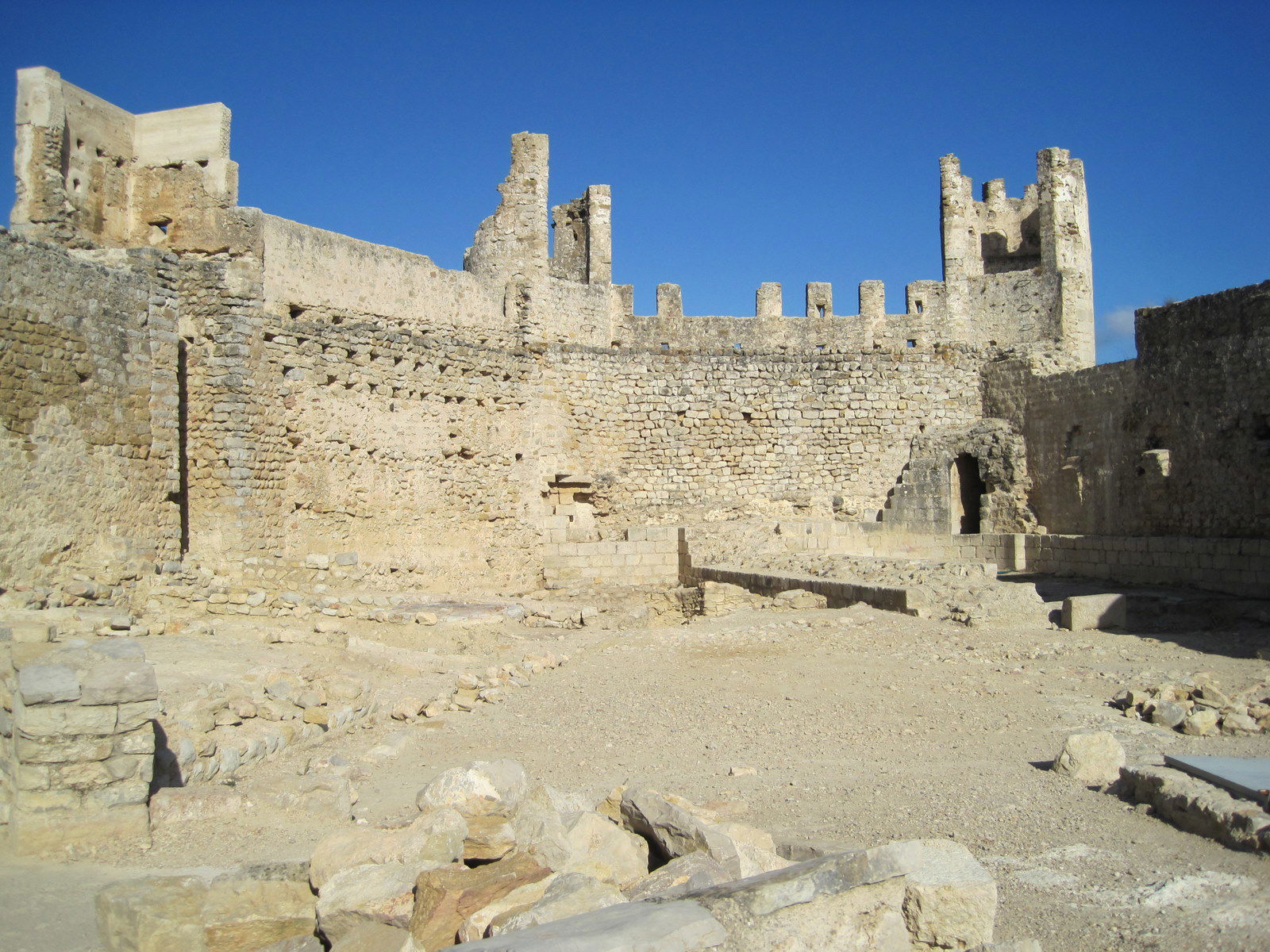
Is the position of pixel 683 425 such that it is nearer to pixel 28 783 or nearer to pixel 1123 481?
pixel 1123 481

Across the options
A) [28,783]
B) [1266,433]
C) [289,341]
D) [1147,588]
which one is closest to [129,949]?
[28,783]

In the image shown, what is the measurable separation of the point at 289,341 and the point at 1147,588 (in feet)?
34.2

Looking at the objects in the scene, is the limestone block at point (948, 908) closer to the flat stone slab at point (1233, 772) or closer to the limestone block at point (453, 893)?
the limestone block at point (453, 893)

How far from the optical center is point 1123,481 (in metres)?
14.6

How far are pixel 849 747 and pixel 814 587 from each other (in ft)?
18.4

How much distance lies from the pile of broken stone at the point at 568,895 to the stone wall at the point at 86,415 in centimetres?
564

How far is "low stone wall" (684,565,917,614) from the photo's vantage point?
33.9ft

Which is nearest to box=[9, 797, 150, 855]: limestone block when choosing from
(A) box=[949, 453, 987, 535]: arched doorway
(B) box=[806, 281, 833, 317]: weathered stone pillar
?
(A) box=[949, 453, 987, 535]: arched doorway

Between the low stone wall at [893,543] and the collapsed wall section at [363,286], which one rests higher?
the collapsed wall section at [363,286]

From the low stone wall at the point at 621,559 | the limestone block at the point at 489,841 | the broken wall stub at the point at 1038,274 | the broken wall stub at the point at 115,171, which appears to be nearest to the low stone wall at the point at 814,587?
the low stone wall at the point at 621,559

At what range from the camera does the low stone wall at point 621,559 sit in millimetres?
14344

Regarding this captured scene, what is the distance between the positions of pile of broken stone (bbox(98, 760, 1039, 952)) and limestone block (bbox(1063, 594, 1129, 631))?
6653 mm

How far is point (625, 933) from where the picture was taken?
283cm

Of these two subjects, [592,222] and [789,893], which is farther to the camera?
[592,222]
